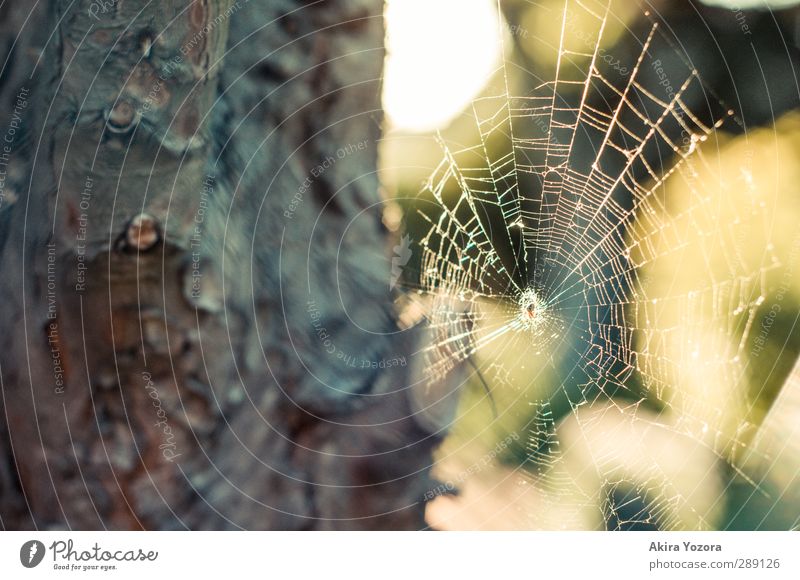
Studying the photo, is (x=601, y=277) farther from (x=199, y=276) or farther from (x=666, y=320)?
(x=199, y=276)

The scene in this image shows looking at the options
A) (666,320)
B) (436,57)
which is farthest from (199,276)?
(666,320)

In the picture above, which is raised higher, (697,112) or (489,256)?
(697,112)

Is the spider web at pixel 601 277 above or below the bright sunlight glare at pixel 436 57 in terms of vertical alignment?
below

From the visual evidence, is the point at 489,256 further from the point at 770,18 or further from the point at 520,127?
the point at 770,18

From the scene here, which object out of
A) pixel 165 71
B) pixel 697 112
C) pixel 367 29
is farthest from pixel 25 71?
pixel 697 112
